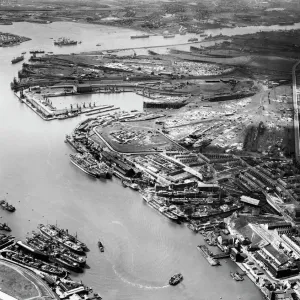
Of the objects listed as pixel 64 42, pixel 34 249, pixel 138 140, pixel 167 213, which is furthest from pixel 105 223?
pixel 64 42

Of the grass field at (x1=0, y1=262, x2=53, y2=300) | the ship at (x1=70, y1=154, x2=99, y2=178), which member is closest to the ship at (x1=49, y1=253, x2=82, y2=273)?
the grass field at (x1=0, y1=262, x2=53, y2=300)

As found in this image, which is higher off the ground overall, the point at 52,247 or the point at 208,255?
the point at 52,247

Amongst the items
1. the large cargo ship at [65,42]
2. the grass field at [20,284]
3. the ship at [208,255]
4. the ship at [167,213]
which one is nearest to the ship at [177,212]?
the ship at [167,213]

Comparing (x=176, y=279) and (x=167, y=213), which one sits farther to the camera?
(x=167, y=213)

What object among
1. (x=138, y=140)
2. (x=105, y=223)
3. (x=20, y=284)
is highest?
(x=20, y=284)

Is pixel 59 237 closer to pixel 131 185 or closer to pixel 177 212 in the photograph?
pixel 177 212

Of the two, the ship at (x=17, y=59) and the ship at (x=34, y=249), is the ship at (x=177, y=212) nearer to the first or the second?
the ship at (x=34, y=249)

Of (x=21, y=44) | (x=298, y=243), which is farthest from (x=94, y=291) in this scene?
(x=21, y=44)
